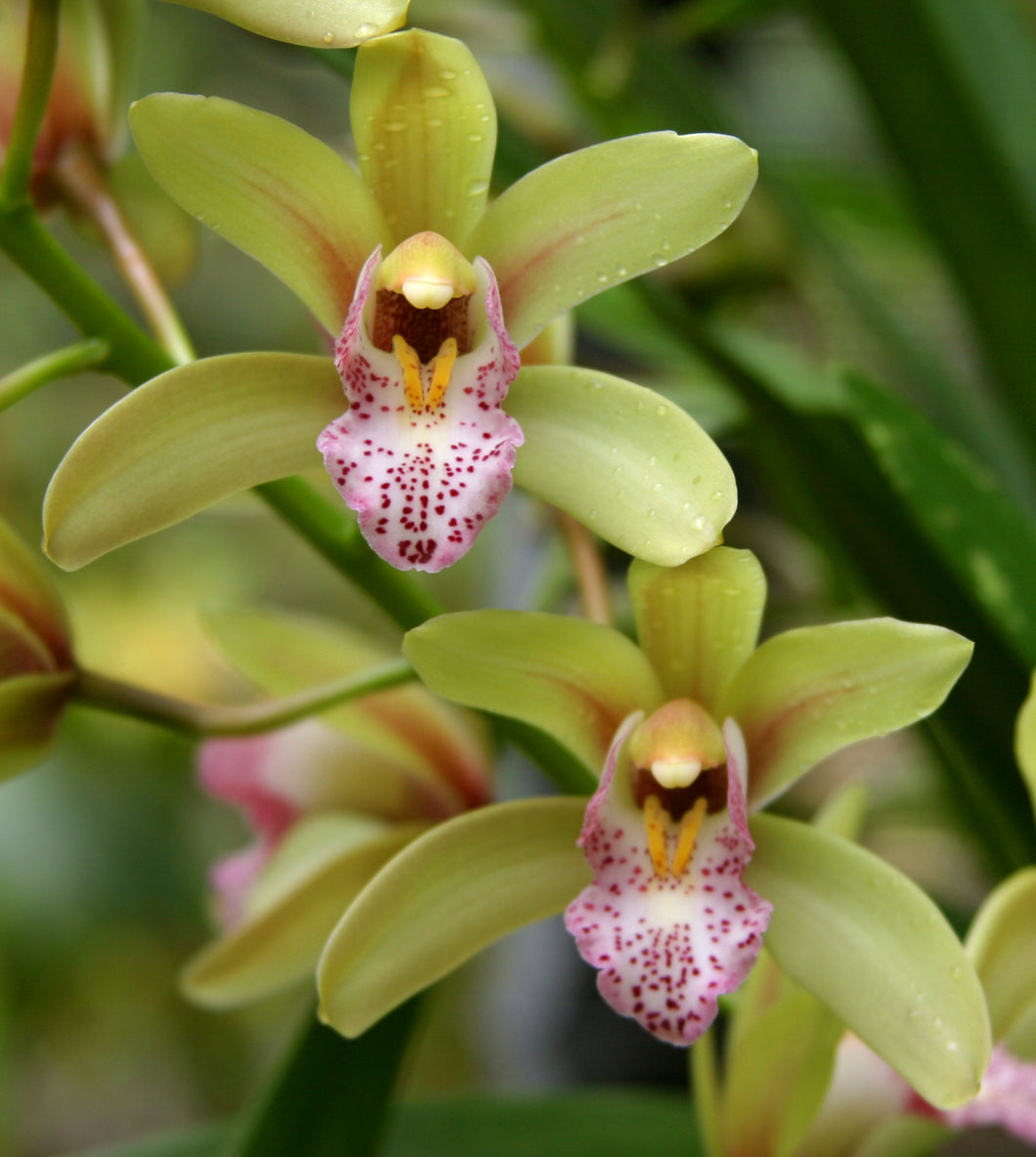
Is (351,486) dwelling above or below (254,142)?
below

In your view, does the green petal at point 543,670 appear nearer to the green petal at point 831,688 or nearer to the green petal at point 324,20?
the green petal at point 831,688

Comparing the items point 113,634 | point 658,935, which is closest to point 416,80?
point 658,935

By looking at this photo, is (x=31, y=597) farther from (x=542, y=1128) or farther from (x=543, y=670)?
(x=542, y=1128)

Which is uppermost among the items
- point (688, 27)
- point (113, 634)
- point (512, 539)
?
point (688, 27)

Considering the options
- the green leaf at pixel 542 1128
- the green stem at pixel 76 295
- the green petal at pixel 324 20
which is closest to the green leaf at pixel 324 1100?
the green leaf at pixel 542 1128

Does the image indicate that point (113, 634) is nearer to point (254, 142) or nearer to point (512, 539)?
point (512, 539)

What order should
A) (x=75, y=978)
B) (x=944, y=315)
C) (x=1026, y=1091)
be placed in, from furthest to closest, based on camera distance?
1. (x=944, y=315)
2. (x=75, y=978)
3. (x=1026, y=1091)
